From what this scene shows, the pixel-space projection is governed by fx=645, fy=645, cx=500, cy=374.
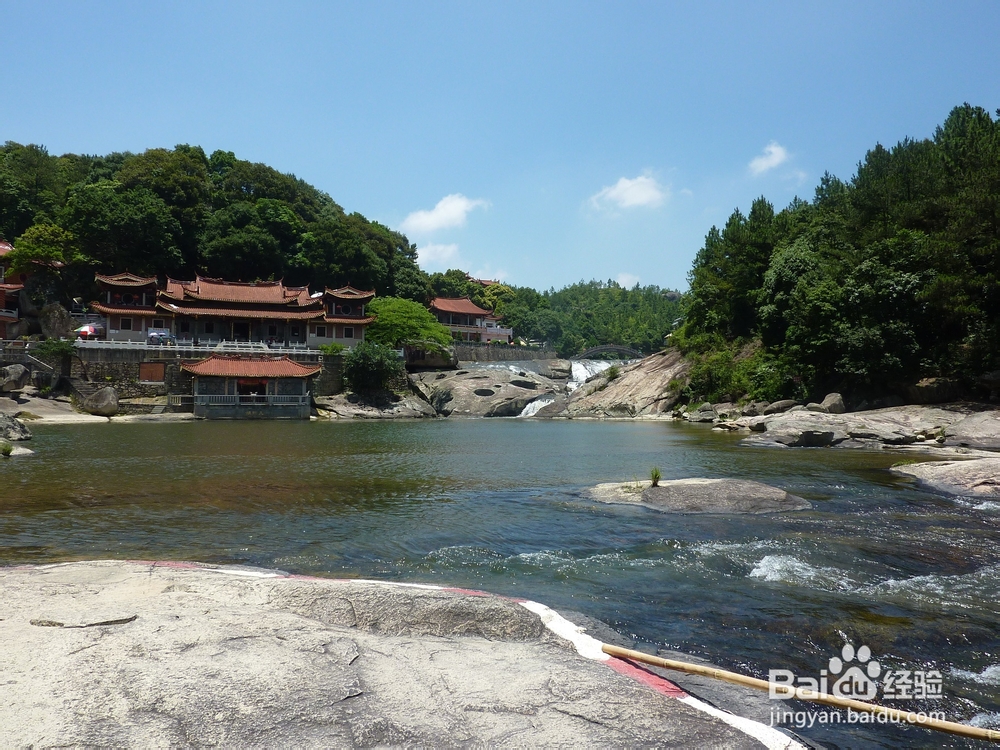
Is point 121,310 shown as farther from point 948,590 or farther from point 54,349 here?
point 948,590

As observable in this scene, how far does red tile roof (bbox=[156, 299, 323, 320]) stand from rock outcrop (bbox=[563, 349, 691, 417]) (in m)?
25.7

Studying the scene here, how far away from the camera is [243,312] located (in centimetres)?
5934

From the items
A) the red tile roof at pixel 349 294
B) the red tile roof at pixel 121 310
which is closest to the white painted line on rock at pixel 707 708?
the red tile roof at pixel 349 294

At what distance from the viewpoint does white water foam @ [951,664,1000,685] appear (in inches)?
251

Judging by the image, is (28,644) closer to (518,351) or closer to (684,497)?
(684,497)

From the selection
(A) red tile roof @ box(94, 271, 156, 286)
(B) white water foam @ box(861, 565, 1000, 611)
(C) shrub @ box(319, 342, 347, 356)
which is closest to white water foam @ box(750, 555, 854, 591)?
(B) white water foam @ box(861, 565, 1000, 611)

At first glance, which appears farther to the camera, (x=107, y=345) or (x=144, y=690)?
(x=107, y=345)

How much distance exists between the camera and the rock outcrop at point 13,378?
4197cm

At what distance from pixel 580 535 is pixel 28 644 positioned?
897 cm

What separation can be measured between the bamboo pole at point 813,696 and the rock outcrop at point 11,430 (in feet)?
99.9

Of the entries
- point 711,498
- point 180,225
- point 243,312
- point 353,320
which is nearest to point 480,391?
point 353,320

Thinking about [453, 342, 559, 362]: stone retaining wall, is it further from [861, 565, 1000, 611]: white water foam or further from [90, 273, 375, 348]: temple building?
[861, 565, 1000, 611]: white water foam

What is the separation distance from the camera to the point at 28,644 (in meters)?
5.67

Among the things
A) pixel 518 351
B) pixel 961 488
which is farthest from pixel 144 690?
pixel 518 351
